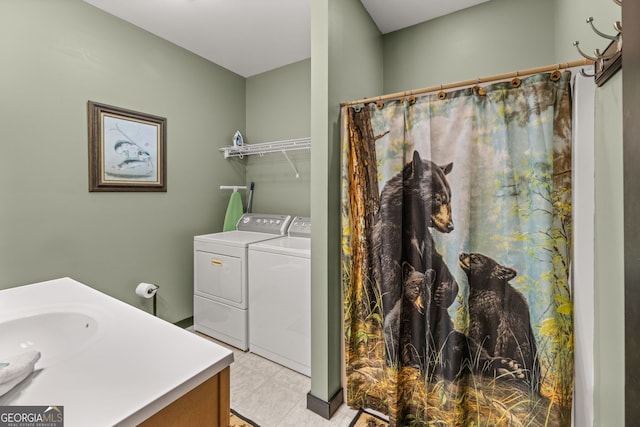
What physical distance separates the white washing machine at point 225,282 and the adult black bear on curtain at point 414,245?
1.21 m

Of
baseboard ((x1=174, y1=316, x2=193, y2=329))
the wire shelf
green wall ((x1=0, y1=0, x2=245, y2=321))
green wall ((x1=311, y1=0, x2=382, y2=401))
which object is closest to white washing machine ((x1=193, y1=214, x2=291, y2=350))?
baseboard ((x1=174, y1=316, x2=193, y2=329))

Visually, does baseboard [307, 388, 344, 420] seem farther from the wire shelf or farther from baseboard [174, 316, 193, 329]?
the wire shelf

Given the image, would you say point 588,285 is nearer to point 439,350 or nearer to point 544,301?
point 544,301

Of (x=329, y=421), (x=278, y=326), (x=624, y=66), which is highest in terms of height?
(x=624, y=66)

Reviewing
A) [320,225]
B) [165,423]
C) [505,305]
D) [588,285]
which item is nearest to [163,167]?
[320,225]

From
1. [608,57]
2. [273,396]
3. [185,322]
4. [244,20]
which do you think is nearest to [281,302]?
[273,396]

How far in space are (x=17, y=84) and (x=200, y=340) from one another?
6.92 ft

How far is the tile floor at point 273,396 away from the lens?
5.38 ft

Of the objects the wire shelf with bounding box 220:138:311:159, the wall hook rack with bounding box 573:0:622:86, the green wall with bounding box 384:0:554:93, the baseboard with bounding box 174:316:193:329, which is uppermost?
the green wall with bounding box 384:0:554:93

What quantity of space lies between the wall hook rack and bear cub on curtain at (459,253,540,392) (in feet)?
2.57

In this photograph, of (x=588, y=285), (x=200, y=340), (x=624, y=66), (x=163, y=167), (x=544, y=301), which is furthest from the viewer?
(x=163, y=167)

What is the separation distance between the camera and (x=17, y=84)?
1.72 m

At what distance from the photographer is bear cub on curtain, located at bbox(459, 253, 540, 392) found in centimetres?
122

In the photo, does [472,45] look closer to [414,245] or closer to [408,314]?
[414,245]
